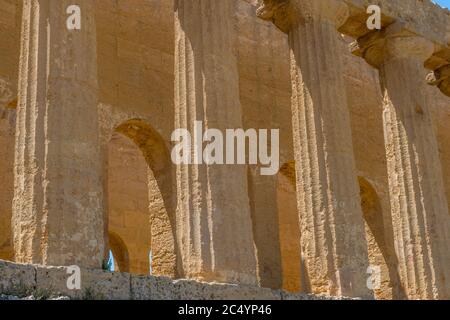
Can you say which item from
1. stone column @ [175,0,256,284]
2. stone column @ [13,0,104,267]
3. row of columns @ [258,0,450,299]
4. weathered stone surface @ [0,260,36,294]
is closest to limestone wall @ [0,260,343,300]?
weathered stone surface @ [0,260,36,294]

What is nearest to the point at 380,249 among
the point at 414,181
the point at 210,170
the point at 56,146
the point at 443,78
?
the point at 414,181

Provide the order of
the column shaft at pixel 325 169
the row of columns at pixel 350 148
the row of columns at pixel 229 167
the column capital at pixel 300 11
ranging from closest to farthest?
the row of columns at pixel 229 167
the column shaft at pixel 325 169
the row of columns at pixel 350 148
the column capital at pixel 300 11

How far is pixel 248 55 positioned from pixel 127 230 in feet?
18.3

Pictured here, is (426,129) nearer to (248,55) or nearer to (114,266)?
(248,55)

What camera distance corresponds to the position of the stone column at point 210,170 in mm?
11156

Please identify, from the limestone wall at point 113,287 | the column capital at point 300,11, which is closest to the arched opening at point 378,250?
the column capital at point 300,11

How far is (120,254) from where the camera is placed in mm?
20562

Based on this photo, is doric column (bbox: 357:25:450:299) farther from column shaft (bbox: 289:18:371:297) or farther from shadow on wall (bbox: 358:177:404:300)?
shadow on wall (bbox: 358:177:404:300)

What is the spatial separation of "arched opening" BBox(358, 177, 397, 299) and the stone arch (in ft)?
20.4

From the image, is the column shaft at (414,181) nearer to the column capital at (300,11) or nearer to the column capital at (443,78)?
the column capital at (443,78)

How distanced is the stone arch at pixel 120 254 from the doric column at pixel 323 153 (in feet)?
26.6

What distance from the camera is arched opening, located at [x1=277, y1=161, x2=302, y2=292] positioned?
821 inches

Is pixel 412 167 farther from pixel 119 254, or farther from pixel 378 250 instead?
pixel 119 254

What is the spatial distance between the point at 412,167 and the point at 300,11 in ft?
12.4
